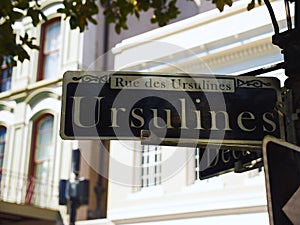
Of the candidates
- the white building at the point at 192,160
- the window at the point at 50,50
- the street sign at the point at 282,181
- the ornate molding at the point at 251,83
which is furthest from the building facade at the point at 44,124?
the street sign at the point at 282,181

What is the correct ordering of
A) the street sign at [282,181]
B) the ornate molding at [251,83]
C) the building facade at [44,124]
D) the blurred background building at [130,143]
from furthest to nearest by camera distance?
the building facade at [44,124], the blurred background building at [130,143], the ornate molding at [251,83], the street sign at [282,181]

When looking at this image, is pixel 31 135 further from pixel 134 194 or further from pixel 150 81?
pixel 150 81

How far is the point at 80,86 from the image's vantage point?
8.82 ft

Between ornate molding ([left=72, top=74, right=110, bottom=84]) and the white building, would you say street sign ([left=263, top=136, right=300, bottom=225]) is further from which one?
the white building

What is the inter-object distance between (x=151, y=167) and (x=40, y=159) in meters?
4.57

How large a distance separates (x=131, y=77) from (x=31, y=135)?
1336cm

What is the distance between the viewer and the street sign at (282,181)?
170cm

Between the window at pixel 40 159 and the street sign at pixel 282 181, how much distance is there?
43.9ft

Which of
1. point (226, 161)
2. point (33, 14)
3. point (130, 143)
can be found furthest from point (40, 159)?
point (226, 161)

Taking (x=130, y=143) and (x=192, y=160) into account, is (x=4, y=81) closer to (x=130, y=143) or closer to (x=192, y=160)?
(x=192, y=160)

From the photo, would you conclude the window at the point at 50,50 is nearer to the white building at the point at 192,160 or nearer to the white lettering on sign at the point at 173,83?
the white building at the point at 192,160

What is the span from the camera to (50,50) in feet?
54.4

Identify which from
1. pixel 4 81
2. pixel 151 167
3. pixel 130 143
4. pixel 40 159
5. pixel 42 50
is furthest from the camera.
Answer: pixel 4 81

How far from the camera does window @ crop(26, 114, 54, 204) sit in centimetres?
1482
